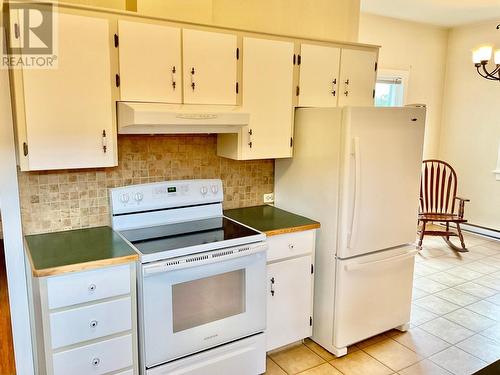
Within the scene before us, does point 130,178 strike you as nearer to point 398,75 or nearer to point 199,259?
point 199,259

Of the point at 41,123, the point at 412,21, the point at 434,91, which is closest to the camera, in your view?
the point at 41,123

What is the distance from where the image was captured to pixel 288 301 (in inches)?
108

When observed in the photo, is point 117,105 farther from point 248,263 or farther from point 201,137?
point 248,263

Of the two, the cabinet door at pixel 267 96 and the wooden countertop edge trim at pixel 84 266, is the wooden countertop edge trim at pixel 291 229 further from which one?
the wooden countertop edge trim at pixel 84 266

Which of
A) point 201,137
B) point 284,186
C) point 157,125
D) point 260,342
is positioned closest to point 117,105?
point 157,125

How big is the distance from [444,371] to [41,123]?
2.75 m

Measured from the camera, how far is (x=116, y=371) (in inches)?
82.3

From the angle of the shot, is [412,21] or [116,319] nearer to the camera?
[116,319]

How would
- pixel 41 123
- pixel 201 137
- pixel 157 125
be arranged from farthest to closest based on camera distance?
1. pixel 201 137
2. pixel 157 125
3. pixel 41 123

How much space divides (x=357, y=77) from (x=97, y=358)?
2.47 metres

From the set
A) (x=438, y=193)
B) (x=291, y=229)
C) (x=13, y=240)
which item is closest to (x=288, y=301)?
(x=291, y=229)

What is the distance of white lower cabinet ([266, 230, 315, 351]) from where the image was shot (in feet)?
8.66

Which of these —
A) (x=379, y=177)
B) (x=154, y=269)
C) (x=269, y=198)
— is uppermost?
(x=379, y=177)

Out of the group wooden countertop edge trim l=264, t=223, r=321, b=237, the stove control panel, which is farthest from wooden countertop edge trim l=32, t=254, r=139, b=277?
wooden countertop edge trim l=264, t=223, r=321, b=237
